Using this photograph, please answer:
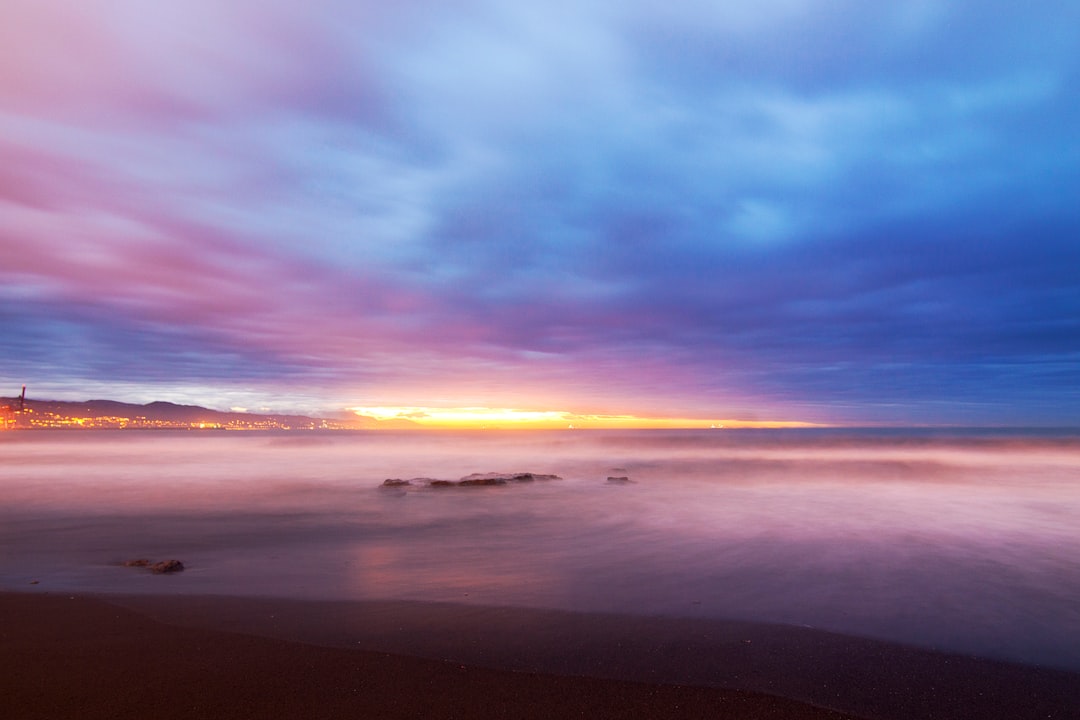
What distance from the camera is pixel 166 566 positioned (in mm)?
11555

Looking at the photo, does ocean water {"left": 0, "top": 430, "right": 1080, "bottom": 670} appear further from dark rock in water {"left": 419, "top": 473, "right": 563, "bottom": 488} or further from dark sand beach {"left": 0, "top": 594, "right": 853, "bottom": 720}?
dark sand beach {"left": 0, "top": 594, "right": 853, "bottom": 720}

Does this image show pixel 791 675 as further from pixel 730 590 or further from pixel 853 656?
pixel 730 590

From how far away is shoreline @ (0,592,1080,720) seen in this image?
220 inches

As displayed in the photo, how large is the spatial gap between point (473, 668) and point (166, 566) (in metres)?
8.31

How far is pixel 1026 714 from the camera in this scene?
228 inches

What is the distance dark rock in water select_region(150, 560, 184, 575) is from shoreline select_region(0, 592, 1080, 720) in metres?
2.74

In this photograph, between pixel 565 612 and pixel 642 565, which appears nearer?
pixel 565 612

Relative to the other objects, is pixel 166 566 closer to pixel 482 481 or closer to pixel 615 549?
pixel 615 549

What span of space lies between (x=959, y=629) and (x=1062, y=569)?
7182mm

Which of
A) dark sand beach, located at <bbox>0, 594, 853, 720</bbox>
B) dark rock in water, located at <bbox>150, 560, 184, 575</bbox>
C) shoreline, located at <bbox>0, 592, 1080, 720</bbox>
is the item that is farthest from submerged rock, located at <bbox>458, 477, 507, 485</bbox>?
dark sand beach, located at <bbox>0, 594, 853, 720</bbox>

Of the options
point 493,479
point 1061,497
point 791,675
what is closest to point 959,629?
point 791,675

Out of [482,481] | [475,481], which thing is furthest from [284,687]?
[482,481]

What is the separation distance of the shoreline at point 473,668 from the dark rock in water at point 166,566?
8.98 feet

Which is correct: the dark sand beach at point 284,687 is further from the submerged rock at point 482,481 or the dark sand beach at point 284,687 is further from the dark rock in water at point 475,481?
the submerged rock at point 482,481
